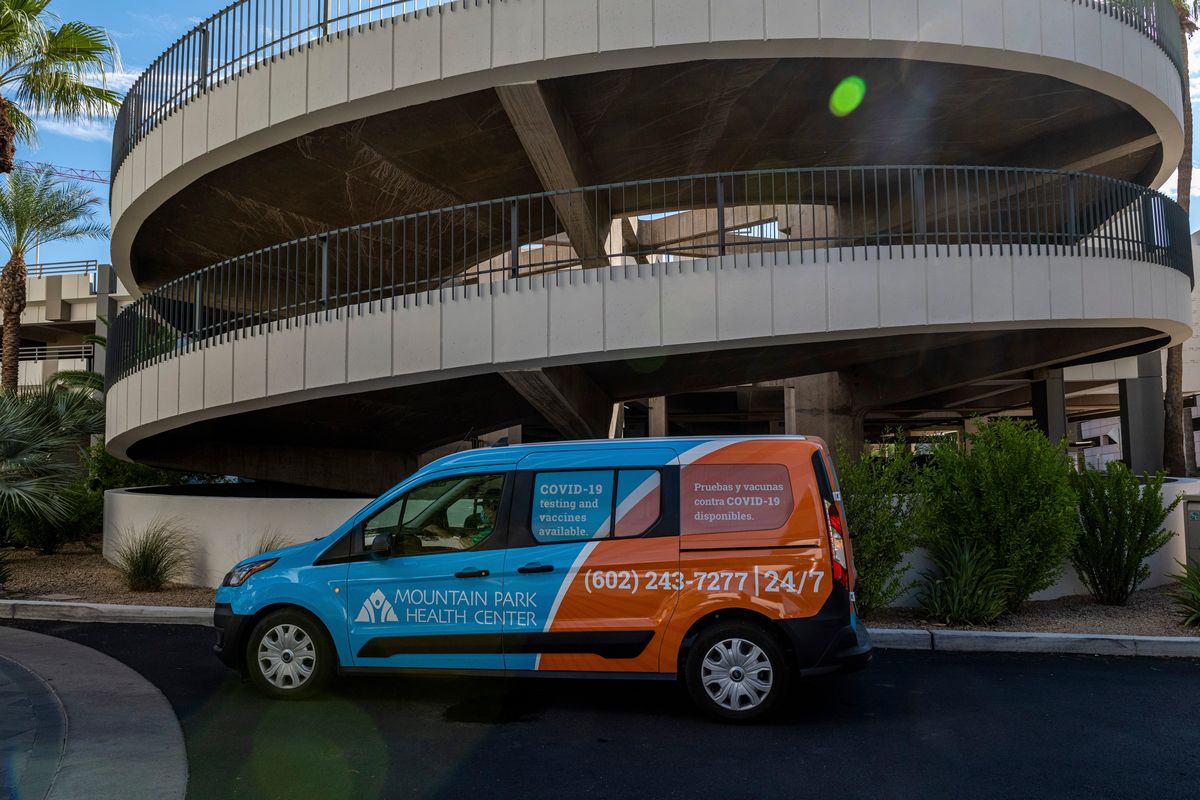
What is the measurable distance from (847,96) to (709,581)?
11.2 metres

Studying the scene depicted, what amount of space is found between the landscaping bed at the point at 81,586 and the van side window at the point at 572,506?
605 centimetres

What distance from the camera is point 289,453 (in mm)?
18094

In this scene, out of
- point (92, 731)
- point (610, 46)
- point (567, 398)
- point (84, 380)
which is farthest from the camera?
point (84, 380)

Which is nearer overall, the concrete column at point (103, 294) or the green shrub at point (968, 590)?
the green shrub at point (968, 590)

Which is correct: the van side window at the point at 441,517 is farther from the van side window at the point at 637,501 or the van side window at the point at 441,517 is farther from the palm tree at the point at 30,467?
the palm tree at the point at 30,467

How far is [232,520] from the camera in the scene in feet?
38.9

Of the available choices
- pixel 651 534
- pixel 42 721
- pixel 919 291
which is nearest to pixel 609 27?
pixel 919 291

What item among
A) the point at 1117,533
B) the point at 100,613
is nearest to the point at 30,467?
the point at 100,613

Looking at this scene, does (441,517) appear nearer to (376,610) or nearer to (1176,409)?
(376,610)

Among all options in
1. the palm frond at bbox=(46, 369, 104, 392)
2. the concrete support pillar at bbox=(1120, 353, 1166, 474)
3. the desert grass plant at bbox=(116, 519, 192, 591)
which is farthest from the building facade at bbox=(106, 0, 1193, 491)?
A: the concrete support pillar at bbox=(1120, 353, 1166, 474)

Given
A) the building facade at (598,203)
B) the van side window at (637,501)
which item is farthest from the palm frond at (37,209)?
the van side window at (637,501)

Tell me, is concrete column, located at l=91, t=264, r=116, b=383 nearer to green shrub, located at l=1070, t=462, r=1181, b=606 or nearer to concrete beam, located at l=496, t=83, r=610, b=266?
concrete beam, located at l=496, t=83, r=610, b=266

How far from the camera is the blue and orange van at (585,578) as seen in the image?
594 cm

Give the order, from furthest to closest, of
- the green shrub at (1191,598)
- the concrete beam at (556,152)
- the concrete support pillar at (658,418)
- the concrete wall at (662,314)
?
the concrete support pillar at (658,418), the concrete beam at (556,152), the concrete wall at (662,314), the green shrub at (1191,598)
